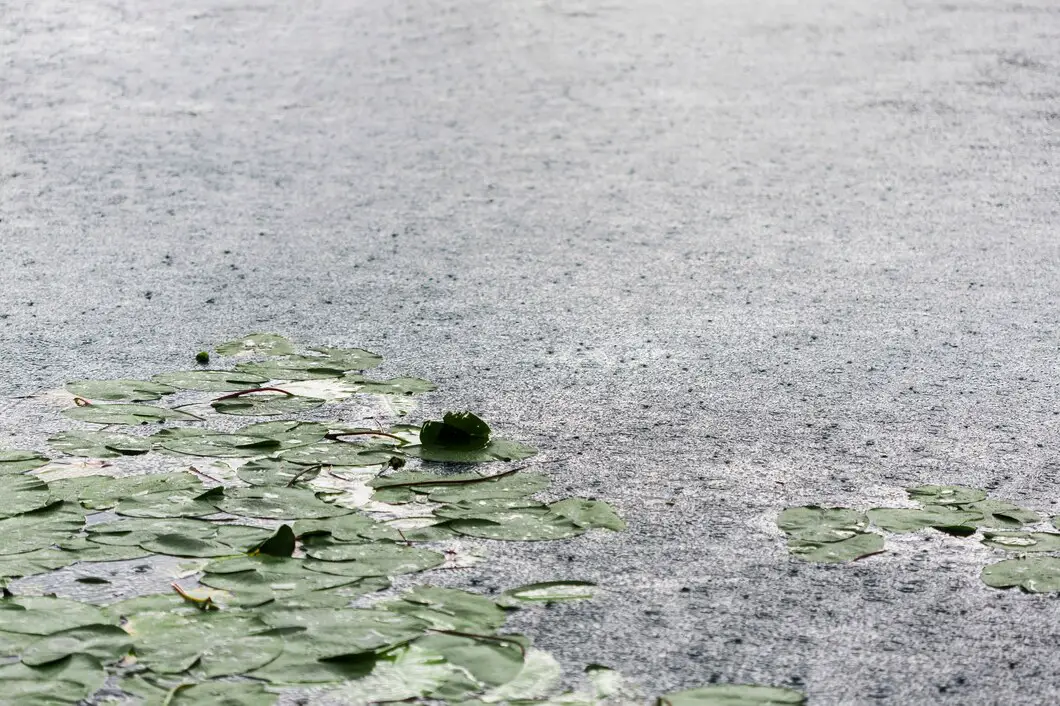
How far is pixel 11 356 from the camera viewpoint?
1809 millimetres

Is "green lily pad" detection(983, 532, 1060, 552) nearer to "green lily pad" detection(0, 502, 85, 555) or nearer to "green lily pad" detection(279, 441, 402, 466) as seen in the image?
"green lily pad" detection(279, 441, 402, 466)

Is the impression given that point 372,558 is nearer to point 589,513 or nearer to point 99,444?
point 589,513

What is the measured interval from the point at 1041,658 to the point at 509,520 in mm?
514

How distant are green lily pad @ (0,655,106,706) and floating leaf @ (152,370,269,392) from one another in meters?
0.67

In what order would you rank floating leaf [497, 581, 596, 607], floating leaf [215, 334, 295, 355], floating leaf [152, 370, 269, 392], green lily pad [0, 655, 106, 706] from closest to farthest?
green lily pad [0, 655, 106, 706]
floating leaf [497, 581, 596, 607]
floating leaf [152, 370, 269, 392]
floating leaf [215, 334, 295, 355]

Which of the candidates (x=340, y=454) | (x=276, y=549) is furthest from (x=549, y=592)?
(x=340, y=454)

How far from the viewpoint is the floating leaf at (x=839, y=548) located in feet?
4.12

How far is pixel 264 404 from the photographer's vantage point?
1.63 metres

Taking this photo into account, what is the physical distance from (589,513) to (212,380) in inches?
24.3

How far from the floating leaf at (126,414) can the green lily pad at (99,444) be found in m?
0.04

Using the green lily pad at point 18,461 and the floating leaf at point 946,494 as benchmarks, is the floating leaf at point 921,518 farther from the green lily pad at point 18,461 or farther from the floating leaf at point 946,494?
the green lily pad at point 18,461

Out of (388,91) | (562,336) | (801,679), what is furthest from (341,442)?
(388,91)

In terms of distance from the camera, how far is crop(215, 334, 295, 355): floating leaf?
1.83 metres

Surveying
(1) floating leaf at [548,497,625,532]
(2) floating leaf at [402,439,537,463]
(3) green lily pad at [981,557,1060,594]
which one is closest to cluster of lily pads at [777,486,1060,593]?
(3) green lily pad at [981,557,1060,594]
